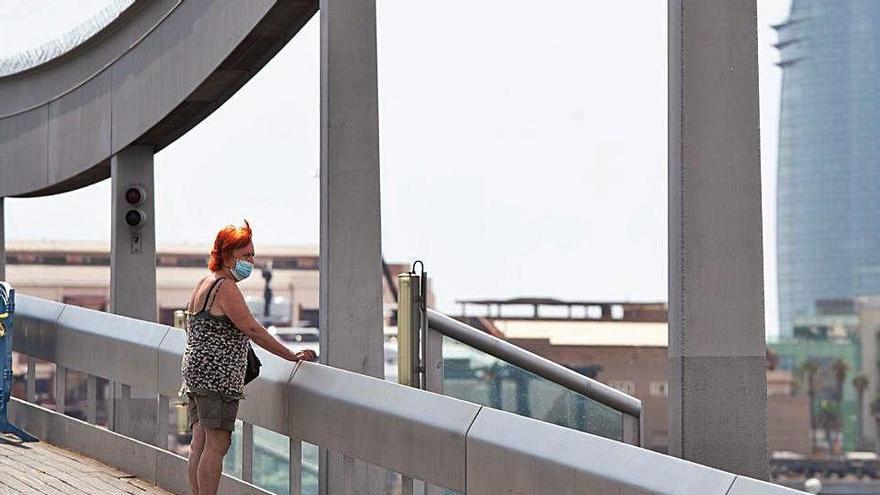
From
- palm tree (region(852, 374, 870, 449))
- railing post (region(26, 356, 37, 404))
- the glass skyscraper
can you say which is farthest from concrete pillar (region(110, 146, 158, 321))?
the glass skyscraper

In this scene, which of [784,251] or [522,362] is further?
[784,251]

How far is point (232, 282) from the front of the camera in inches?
279

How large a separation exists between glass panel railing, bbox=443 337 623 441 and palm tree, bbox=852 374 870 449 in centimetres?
17126

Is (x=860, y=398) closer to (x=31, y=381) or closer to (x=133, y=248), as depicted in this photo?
(x=133, y=248)

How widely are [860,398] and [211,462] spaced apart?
590ft

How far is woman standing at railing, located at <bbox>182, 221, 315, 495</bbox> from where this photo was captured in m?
7.08

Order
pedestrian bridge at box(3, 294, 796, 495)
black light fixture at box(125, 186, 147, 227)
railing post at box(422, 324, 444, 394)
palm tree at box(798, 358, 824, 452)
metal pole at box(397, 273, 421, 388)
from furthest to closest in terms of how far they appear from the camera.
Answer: palm tree at box(798, 358, 824, 452) < black light fixture at box(125, 186, 147, 227) < railing post at box(422, 324, 444, 394) < metal pole at box(397, 273, 421, 388) < pedestrian bridge at box(3, 294, 796, 495)

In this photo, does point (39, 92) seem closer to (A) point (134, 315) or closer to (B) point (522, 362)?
(A) point (134, 315)

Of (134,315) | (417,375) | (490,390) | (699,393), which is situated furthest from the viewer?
(134,315)

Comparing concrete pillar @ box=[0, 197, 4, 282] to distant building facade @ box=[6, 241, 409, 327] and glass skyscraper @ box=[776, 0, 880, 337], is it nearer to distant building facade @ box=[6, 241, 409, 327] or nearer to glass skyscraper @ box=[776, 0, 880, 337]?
distant building facade @ box=[6, 241, 409, 327]

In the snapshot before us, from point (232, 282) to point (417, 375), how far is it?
112 centimetres

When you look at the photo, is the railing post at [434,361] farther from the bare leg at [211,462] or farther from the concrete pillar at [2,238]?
the concrete pillar at [2,238]

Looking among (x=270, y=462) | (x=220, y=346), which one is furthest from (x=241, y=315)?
(x=270, y=462)

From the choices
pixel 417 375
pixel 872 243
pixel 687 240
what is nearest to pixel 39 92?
pixel 417 375
